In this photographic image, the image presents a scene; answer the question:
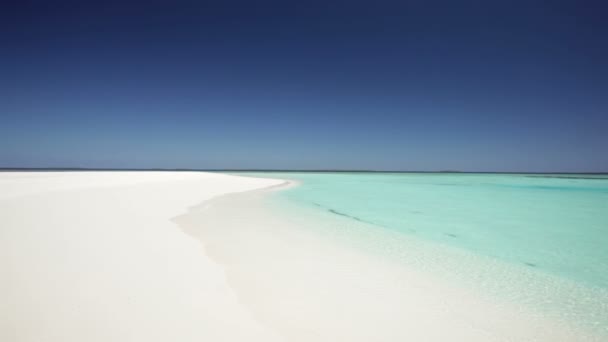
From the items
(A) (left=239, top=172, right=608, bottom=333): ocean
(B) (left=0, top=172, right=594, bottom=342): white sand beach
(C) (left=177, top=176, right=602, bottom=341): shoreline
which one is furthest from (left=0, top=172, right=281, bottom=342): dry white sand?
(A) (left=239, top=172, right=608, bottom=333): ocean

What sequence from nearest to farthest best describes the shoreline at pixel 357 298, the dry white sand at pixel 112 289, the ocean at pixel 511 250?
the dry white sand at pixel 112 289 < the shoreline at pixel 357 298 < the ocean at pixel 511 250

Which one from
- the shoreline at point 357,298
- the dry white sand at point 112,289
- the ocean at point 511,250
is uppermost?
the dry white sand at point 112,289

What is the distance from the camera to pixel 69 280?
2.89 metres

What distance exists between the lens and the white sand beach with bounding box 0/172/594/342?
7.25ft

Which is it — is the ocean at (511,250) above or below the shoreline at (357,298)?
below

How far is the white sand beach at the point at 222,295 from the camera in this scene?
2.21 meters

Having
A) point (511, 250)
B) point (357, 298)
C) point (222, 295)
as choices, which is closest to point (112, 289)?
point (222, 295)

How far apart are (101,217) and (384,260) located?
5.96 metres

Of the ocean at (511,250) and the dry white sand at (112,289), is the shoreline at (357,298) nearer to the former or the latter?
the dry white sand at (112,289)

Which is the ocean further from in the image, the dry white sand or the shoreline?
the dry white sand

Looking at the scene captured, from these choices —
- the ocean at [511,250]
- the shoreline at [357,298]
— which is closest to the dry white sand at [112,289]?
the shoreline at [357,298]

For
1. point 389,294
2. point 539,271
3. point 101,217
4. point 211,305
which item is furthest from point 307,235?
point 101,217

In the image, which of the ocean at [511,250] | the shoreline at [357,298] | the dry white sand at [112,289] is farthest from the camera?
the ocean at [511,250]

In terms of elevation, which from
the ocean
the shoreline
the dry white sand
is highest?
the dry white sand
